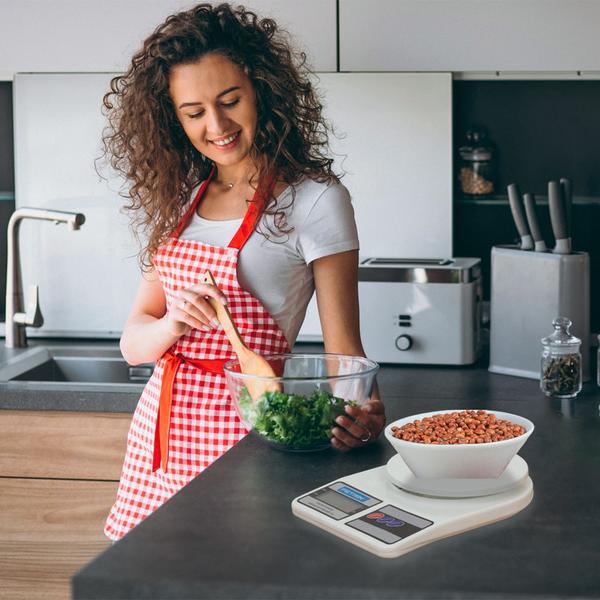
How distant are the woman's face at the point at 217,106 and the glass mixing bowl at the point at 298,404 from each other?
0.42m

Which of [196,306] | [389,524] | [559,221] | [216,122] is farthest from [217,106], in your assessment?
[559,221]

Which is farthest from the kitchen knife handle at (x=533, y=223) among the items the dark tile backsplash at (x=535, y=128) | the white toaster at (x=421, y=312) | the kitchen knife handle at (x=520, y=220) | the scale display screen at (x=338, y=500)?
the scale display screen at (x=338, y=500)

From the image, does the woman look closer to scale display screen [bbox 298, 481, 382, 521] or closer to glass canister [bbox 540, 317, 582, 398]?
scale display screen [bbox 298, 481, 382, 521]

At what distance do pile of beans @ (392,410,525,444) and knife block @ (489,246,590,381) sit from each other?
0.93m

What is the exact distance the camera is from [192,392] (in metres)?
1.66

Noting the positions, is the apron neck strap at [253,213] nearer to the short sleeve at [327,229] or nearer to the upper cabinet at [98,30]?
the short sleeve at [327,229]

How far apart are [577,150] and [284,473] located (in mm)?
1637

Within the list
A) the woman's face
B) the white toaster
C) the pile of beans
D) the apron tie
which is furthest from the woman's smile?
the white toaster

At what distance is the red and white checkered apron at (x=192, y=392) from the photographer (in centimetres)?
164

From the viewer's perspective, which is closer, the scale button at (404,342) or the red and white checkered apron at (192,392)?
the red and white checkered apron at (192,392)

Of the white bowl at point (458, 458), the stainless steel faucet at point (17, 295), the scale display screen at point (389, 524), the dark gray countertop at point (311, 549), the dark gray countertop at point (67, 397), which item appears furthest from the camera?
the stainless steel faucet at point (17, 295)

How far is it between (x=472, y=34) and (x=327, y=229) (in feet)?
3.16

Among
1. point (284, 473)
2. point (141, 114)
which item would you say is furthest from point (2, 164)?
point (284, 473)

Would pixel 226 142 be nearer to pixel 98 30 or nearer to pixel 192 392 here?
pixel 192 392
